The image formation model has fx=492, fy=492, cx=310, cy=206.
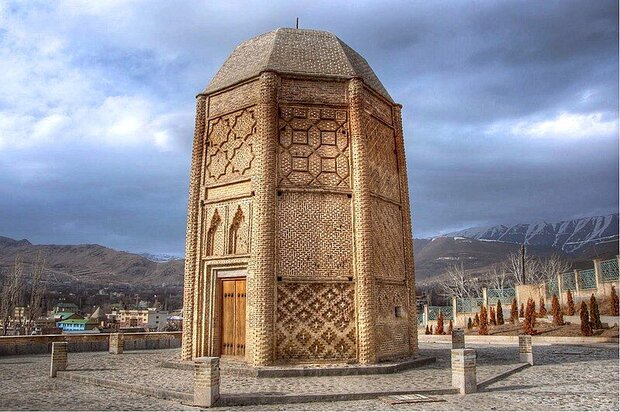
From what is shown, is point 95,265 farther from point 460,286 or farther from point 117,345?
point 117,345

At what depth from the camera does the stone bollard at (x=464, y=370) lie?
951 centimetres

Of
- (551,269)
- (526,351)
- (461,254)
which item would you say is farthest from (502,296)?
(461,254)

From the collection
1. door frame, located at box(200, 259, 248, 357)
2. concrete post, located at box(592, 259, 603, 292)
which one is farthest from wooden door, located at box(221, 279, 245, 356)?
concrete post, located at box(592, 259, 603, 292)

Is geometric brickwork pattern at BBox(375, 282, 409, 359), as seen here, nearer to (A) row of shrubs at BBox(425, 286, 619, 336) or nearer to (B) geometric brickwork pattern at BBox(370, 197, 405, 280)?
(B) geometric brickwork pattern at BBox(370, 197, 405, 280)

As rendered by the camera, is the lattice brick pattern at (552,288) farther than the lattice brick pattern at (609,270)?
Yes

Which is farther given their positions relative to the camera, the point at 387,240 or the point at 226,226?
the point at 387,240

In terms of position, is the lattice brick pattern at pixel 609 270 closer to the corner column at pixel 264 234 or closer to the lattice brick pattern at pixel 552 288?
the lattice brick pattern at pixel 552 288

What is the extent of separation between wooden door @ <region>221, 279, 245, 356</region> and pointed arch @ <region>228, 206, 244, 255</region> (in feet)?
2.92

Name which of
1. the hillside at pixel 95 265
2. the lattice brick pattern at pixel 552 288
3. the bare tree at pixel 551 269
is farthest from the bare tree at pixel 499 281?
the hillside at pixel 95 265

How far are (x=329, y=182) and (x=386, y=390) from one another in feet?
19.2

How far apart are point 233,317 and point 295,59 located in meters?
7.55

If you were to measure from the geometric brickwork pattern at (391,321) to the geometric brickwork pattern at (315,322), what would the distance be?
0.90 meters

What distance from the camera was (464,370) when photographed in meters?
9.53

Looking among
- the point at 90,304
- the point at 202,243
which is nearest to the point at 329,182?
the point at 202,243
